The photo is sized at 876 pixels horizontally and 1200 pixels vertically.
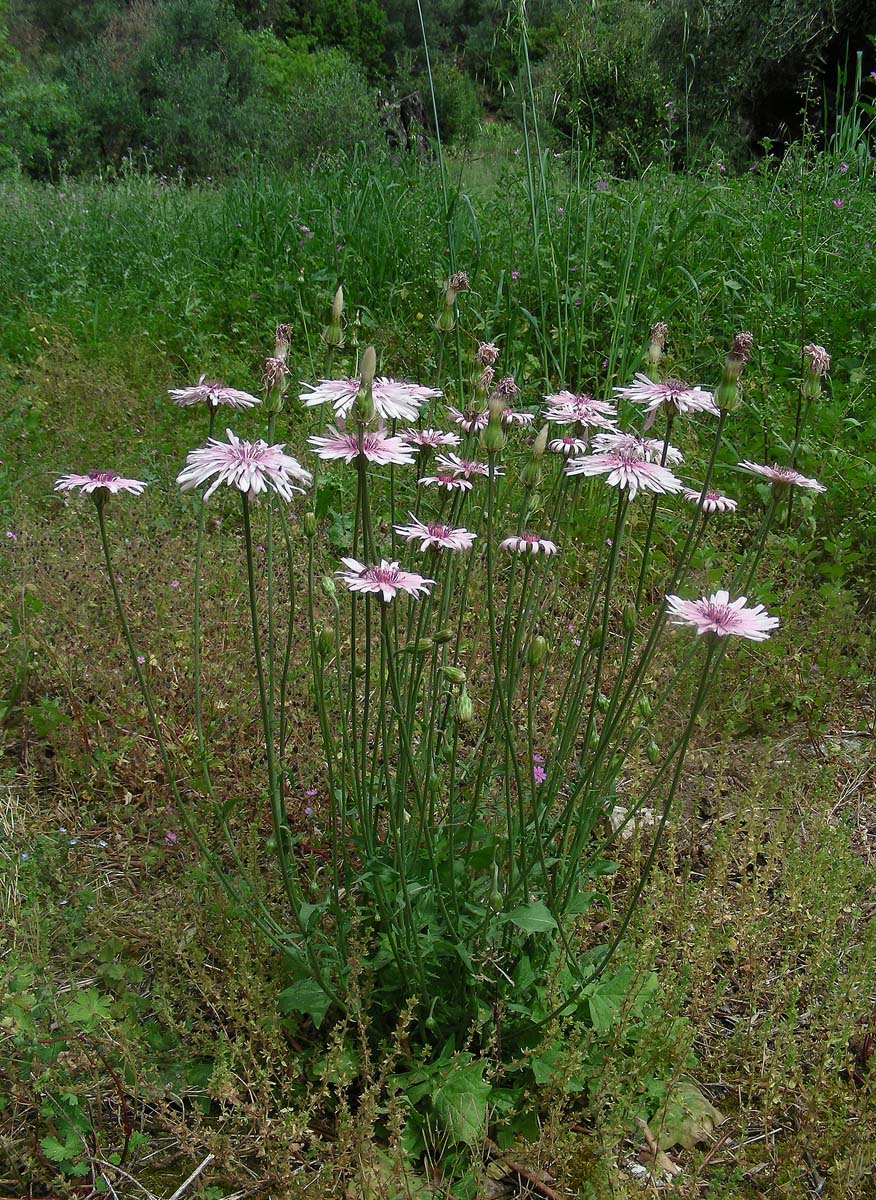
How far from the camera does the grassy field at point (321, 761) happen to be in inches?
57.6

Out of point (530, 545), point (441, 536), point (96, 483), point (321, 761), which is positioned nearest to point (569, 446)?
point (530, 545)

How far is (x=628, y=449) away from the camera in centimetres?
142

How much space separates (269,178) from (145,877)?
6.12m

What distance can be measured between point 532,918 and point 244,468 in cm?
84

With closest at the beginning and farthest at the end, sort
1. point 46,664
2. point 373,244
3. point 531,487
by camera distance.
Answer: point 531,487, point 46,664, point 373,244

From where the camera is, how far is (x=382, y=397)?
1300 millimetres

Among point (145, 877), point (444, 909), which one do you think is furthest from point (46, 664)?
point (444, 909)

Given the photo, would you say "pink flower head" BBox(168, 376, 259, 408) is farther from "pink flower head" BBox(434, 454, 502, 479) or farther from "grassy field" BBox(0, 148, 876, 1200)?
"grassy field" BBox(0, 148, 876, 1200)

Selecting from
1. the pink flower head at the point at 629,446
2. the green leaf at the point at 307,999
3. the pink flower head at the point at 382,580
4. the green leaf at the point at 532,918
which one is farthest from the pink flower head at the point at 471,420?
the green leaf at the point at 307,999

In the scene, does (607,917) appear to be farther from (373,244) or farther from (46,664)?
(373,244)

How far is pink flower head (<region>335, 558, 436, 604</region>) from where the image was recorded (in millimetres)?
1221

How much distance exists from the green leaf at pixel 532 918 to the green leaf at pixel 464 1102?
0.81 ft

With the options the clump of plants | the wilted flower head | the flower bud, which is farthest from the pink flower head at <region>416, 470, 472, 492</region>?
the wilted flower head

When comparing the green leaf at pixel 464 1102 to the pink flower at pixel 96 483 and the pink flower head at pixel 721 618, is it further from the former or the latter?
the pink flower at pixel 96 483
